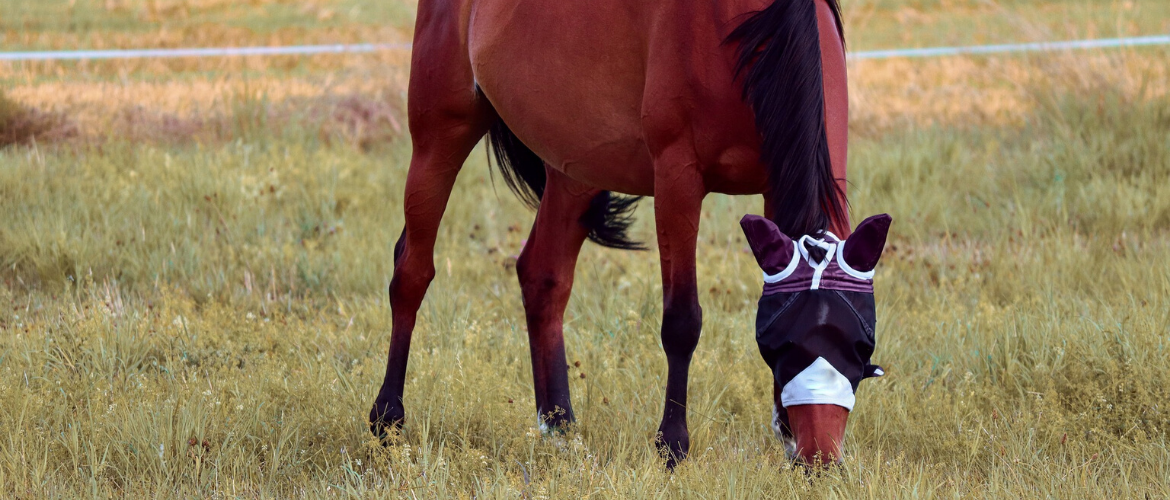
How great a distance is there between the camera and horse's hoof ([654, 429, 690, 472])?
9.68ft

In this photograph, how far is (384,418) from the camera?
344cm

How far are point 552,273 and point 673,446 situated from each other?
1034mm

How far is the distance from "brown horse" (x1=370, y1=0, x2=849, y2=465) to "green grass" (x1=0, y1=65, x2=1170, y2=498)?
27 cm

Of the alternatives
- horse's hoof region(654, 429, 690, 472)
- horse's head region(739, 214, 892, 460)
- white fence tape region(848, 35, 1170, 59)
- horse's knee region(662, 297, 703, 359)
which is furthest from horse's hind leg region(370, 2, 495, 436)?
white fence tape region(848, 35, 1170, 59)

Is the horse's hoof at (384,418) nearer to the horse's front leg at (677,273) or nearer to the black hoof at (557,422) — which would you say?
the black hoof at (557,422)

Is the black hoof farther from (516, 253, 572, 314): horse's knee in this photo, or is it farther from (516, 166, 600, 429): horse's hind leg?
(516, 253, 572, 314): horse's knee

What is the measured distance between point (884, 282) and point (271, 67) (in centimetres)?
850

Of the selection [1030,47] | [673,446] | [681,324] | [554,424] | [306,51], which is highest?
[1030,47]

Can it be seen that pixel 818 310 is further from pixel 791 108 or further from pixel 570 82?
pixel 570 82

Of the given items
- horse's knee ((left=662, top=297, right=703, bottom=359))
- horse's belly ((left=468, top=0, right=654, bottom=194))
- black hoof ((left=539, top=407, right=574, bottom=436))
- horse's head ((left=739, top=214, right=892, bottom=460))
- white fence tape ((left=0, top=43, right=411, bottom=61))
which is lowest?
black hoof ((left=539, top=407, right=574, bottom=436))

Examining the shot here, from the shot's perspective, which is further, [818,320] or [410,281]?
[410,281]

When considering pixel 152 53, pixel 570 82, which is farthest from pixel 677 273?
pixel 152 53

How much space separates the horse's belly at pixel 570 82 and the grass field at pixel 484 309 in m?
0.91

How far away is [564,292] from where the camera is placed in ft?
12.5
